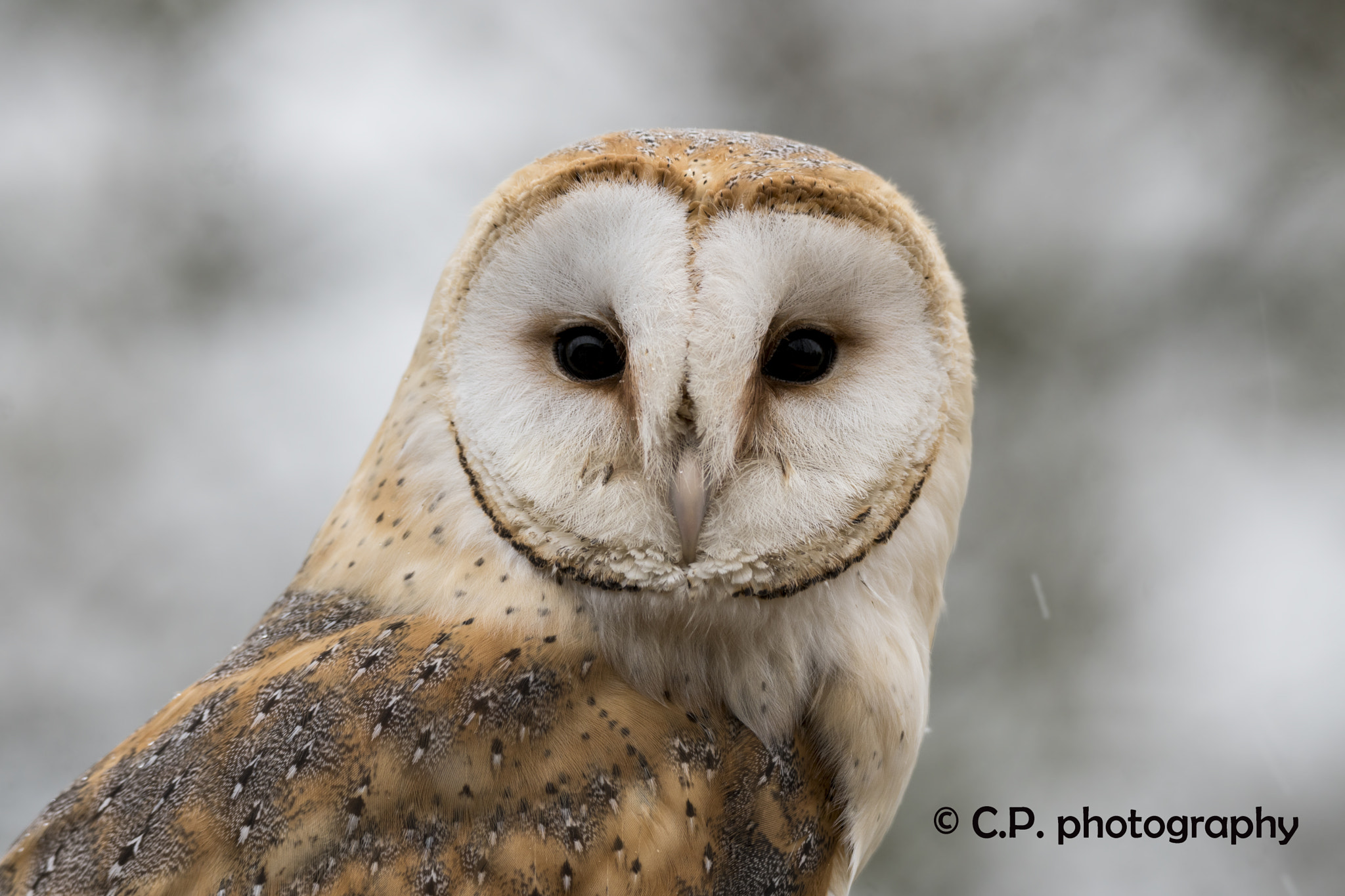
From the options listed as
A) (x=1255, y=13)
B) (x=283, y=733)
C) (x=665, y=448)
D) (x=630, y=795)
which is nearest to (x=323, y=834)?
(x=283, y=733)

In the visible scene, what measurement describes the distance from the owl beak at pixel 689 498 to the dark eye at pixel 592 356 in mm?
190

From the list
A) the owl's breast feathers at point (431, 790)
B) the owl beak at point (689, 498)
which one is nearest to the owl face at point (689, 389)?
the owl beak at point (689, 498)

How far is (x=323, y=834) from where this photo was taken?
4.10ft

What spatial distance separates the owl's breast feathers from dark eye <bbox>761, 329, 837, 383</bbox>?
0.52 meters

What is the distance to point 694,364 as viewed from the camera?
128 cm

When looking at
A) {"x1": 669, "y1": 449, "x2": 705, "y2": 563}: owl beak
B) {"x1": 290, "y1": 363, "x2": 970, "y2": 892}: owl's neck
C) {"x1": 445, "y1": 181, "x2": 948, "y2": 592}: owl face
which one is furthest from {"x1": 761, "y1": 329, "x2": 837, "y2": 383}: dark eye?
{"x1": 290, "y1": 363, "x2": 970, "y2": 892}: owl's neck

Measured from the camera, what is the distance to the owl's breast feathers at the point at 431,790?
1252mm

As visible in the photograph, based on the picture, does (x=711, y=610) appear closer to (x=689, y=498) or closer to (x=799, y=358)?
(x=689, y=498)

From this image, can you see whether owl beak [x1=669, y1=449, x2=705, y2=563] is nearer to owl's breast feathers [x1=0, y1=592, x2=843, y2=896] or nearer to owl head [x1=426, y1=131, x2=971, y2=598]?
owl head [x1=426, y1=131, x2=971, y2=598]

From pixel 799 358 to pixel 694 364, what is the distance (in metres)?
0.22

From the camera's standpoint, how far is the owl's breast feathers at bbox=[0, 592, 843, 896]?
1.25 meters

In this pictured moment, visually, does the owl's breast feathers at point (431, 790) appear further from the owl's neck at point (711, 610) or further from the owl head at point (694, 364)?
the owl head at point (694, 364)

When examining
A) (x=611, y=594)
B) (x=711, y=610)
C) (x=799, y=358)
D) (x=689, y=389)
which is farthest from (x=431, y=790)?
(x=799, y=358)

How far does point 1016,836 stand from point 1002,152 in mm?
4074
